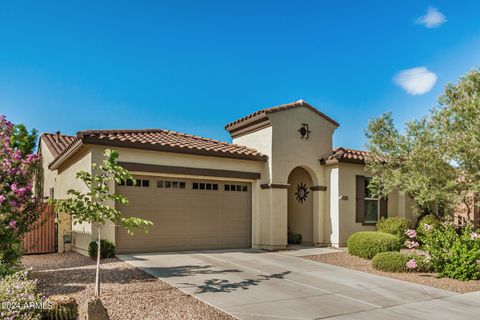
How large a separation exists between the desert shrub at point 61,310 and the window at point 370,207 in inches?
509

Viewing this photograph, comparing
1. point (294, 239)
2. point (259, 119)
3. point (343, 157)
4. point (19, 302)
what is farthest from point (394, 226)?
point (19, 302)

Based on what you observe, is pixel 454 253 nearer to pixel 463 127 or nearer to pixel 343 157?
pixel 463 127

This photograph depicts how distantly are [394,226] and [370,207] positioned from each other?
162 cm

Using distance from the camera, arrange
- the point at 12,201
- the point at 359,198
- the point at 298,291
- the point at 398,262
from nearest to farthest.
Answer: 1. the point at 298,291
2. the point at 12,201
3. the point at 398,262
4. the point at 359,198

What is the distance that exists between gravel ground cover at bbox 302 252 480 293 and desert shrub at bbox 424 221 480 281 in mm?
223

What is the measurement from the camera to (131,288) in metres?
7.46

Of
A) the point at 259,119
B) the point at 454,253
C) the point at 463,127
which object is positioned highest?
the point at 259,119

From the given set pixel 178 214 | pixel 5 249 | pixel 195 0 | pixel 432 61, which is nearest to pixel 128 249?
pixel 178 214

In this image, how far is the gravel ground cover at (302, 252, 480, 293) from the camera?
343 inches

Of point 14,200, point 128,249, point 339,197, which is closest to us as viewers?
point 14,200

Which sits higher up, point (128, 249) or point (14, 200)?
point (14, 200)

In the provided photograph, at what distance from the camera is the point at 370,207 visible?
15.9 metres

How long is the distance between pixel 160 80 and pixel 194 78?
1723 mm

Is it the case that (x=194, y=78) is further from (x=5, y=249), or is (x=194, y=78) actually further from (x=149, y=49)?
(x=5, y=249)
